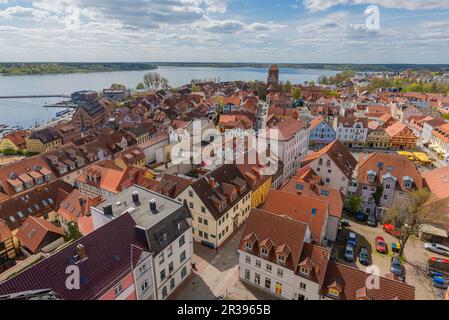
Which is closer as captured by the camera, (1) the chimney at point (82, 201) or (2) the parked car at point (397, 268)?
(2) the parked car at point (397, 268)

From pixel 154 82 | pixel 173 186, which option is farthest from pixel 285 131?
pixel 154 82

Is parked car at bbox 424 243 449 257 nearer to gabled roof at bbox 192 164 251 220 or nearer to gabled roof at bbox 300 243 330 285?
gabled roof at bbox 300 243 330 285

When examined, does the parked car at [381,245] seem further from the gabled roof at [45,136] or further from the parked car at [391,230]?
the gabled roof at [45,136]

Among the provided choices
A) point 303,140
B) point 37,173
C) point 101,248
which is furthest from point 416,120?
point 37,173

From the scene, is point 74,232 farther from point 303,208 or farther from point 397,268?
point 397,268

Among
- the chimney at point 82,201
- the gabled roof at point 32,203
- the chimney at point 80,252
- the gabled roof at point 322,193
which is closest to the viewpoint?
the chimney at point 80,252

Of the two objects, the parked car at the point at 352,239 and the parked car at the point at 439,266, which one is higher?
the parked car at the point at 352,239

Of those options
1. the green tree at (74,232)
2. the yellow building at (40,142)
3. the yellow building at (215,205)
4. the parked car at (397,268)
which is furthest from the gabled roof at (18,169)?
the parked car at (397,268)
